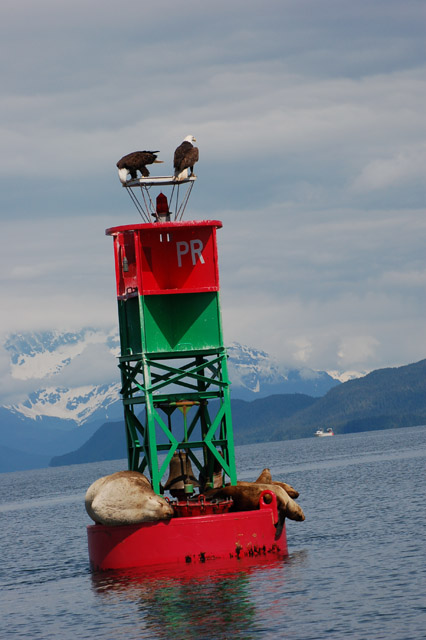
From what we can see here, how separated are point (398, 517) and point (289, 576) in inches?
920

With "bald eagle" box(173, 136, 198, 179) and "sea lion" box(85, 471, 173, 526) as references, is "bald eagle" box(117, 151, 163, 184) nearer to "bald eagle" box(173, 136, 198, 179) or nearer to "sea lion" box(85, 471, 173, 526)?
"bald eagle" box(173, 136, 198, 179)

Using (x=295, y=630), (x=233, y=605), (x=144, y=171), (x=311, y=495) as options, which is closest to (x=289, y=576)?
(x=233, y=605)

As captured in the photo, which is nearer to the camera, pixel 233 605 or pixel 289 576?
pixel 233 605

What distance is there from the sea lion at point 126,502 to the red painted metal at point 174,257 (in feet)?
24.4

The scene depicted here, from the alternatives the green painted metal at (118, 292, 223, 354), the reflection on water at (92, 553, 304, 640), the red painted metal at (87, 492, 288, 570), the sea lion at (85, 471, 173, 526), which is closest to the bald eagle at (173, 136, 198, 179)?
the green painted metal at (118, 292, 223, 354)

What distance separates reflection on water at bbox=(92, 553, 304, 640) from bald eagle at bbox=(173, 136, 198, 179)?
49.7ft

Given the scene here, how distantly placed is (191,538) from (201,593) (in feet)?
12.6

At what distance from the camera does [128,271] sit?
44781 mm

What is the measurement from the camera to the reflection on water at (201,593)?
3192 centimetres

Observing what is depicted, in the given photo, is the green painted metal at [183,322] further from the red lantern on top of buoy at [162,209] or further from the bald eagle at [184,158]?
the bald eagle at [184,158]

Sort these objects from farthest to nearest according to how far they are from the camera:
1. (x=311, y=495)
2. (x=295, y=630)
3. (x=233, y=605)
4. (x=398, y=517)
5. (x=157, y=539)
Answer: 1. (x=311, y=495)
2. (x=398, y=517)
3. (x=157, y=539)
4. (x=233, y=605)
5. (x=295, y=630)

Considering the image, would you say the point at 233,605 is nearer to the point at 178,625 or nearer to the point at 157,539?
A: the point at 178,625

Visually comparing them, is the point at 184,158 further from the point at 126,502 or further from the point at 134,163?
the point at 126,502

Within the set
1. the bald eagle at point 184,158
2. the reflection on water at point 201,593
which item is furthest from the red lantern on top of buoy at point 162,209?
the reflection on water at point 201,593
